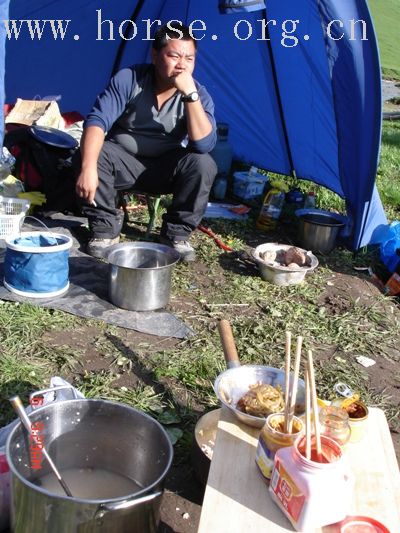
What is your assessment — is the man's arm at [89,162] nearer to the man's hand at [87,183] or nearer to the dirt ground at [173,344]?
the man's hand at [87,183]

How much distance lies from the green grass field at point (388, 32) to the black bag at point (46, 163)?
1214cm

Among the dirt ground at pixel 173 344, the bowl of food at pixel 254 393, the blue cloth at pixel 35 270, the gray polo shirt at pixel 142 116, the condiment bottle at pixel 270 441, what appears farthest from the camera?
the gray polo shirt at pixel 142 116

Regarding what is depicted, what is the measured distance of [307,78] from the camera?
476 centimetres

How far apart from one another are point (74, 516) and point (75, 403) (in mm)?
401

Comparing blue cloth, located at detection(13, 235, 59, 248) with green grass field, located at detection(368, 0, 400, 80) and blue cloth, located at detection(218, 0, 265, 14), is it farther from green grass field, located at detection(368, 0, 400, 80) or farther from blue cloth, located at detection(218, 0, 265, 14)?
green grass field, located at detection(368, 0, 400, 80)

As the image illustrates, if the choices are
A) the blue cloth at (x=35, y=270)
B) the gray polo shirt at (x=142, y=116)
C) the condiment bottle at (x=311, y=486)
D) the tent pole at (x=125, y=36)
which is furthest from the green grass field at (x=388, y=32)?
the condiment bottle at (x=311, y=486)

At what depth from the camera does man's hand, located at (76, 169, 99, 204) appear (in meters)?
3.44

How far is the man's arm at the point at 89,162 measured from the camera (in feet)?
11.3

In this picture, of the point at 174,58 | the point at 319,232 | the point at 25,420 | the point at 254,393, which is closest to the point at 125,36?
the point at 174,58

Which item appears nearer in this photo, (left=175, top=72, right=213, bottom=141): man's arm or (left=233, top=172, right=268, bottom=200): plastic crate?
(left=175, top=72, right=213, bottom=141): man's arm

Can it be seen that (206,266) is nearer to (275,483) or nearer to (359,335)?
(359,335)

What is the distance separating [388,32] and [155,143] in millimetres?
23336

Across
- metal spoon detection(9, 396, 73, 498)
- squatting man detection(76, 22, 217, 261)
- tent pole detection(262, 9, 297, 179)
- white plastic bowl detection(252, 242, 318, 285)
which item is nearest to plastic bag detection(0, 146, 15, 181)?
squatting man detection(76, 22, 217, 261)

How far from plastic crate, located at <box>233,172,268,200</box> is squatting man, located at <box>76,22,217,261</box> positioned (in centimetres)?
158
